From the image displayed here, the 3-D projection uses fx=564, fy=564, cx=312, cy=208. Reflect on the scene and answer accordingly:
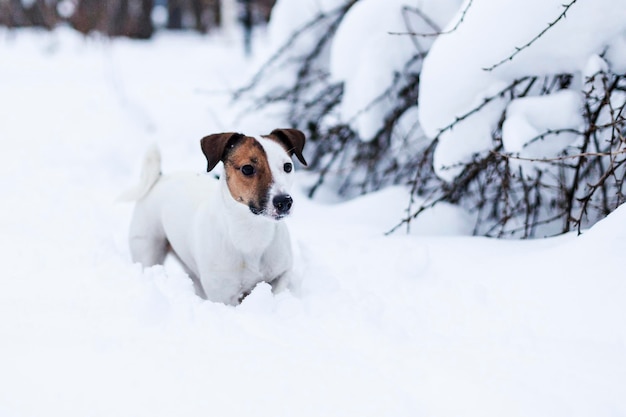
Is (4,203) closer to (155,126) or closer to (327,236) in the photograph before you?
(327,236)

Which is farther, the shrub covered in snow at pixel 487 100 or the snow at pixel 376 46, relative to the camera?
the snow at pixel 376 46

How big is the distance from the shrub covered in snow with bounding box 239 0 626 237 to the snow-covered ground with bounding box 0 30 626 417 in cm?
38

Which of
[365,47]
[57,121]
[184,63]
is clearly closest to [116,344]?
[365,47]

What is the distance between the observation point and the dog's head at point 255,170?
2.28 meters

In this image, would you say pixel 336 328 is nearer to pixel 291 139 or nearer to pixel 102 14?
pixel 291 139

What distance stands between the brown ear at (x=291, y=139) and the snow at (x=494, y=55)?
37.3 inches

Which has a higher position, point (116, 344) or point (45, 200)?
point (116, 344)

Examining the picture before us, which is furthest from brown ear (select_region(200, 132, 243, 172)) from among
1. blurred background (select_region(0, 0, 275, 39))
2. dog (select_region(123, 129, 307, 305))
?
blurred background (select_region(0, 0, 275, 39))

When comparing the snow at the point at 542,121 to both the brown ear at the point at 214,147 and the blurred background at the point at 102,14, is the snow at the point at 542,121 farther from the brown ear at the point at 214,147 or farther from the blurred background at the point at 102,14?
the blurred background at the point at 102,14

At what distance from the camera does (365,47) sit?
3.79m

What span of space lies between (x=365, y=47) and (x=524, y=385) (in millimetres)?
2600

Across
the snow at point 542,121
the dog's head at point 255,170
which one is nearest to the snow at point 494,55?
the snow at point 542,121

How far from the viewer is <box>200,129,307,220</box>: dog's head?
2.28 m

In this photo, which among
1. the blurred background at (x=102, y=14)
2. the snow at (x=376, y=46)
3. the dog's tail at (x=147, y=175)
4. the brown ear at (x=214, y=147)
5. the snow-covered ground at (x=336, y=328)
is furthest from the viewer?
the blurred background at (x=102, y=14)
